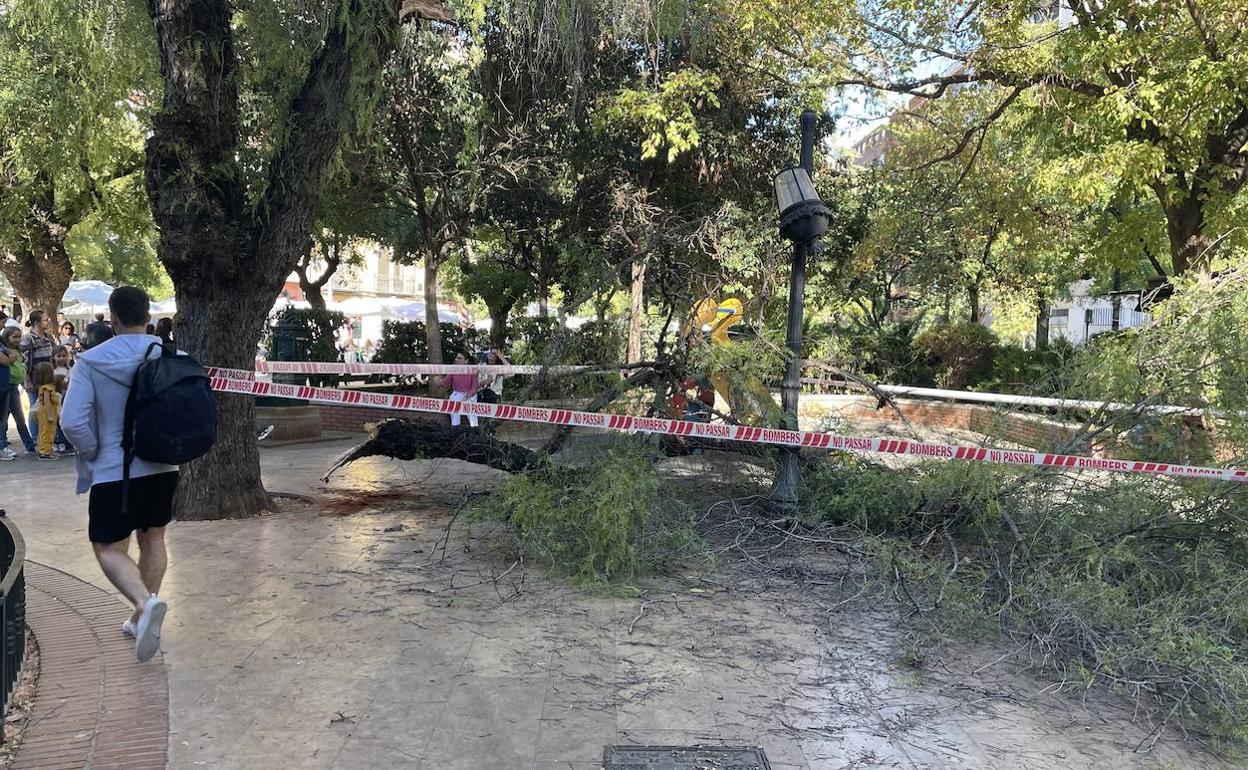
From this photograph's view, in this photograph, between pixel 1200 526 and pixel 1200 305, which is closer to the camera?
pixel 1200 526

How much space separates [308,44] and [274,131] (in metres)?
0.86

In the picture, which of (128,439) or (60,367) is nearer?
(128,439)

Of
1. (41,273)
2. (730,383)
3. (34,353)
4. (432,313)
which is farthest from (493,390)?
(41,273)

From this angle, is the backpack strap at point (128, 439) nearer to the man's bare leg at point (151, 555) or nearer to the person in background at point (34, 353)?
the man's bare leg at point (151, 555)

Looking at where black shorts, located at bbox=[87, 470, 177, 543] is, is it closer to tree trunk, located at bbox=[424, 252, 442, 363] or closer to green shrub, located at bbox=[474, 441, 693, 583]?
green shrub, located at bbox=[474, 441, 693, 583]

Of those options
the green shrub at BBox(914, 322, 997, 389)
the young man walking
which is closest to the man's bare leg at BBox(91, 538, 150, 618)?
the young man walking

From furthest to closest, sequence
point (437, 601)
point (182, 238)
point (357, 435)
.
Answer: point (357, 435) → point (182, 238) → point (437, 601)

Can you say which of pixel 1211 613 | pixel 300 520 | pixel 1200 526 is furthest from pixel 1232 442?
pixel 300 520

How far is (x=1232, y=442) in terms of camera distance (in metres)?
5.44

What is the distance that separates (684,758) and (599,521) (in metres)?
2.14

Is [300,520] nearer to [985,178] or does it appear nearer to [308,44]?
[308,44]

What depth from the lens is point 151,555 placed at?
435 centimetres

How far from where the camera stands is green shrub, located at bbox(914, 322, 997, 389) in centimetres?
→ 1798

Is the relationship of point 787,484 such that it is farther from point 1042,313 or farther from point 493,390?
point 1042,313
